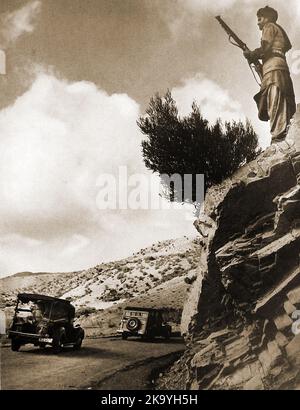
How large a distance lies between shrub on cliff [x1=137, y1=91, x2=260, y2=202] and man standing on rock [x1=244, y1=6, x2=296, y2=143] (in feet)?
30.5

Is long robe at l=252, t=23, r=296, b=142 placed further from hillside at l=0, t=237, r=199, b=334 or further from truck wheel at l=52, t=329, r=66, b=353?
hillside at l=0, t=237, r=199, b=334

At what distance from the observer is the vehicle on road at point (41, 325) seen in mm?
14643

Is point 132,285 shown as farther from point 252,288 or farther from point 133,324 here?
point 252,288

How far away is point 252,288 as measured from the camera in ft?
30.7

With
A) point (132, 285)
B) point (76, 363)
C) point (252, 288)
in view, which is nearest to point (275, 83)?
point (252, 288)

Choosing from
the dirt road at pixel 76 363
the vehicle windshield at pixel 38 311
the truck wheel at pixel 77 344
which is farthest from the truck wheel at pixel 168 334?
the vehicle windshield at pixel 38 311

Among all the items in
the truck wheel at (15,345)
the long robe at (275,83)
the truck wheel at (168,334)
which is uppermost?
the long robe at (275,83)

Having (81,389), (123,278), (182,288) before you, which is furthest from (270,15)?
(123,278)

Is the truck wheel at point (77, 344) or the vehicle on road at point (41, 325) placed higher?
the vehicle on road at point (41, 325)

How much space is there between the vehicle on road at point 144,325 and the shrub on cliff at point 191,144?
630 cm

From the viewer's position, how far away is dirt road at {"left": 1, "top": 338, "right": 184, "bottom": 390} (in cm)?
1012

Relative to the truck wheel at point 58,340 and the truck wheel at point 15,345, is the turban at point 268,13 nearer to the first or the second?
the truck wheel at point 58,340

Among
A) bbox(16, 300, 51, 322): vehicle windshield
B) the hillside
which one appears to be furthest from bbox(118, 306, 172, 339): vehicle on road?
bbox(16, 300, 51, 322): vehicle windshield
